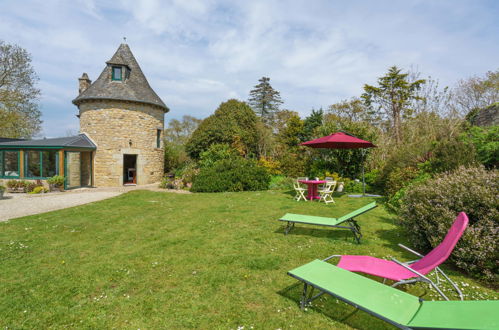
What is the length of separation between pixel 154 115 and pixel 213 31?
8846 mm

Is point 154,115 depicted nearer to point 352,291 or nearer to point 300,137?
point 300,137

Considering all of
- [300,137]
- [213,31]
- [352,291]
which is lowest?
[352,291]

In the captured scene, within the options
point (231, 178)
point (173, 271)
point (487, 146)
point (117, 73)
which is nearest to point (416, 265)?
point (173, 271)

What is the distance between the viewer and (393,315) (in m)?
2.17

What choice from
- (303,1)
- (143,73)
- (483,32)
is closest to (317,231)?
(303,1)

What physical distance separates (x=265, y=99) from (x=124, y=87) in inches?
1186

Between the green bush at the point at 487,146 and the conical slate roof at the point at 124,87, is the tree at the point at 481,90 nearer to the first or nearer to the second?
the green bush at the point at 487,146

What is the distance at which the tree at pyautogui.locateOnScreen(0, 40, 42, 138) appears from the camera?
23234 mm

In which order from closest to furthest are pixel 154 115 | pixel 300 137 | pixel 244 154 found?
pixel 154 115
pixel 244 154
pixel 300 137

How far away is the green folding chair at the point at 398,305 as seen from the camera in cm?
184

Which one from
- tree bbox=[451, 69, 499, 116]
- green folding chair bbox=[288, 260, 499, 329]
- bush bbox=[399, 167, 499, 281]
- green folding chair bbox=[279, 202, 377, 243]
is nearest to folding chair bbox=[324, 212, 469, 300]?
green folding chair bbox=[288, 260, 499, 329]

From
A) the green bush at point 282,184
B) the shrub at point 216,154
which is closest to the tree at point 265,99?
the shrub at point 216,154

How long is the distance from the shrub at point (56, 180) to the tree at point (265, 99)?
3338 centimetres

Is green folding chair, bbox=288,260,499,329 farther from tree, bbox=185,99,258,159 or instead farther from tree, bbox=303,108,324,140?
tree, bbox=303,108,324,140
